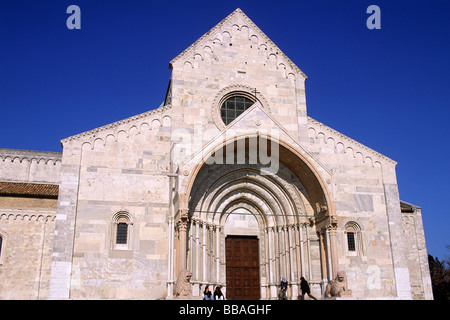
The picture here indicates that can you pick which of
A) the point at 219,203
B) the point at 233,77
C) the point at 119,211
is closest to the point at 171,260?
the point at 119,211

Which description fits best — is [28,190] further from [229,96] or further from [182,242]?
[229,96]

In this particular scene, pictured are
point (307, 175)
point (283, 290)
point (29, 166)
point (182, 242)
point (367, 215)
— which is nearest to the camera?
point (182, 242)

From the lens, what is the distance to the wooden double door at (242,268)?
67.5 feet

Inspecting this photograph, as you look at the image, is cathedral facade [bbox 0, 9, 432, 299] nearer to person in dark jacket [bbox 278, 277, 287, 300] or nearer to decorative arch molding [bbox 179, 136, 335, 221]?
decorative arch molding [bbox 179, 136, 335, 221]

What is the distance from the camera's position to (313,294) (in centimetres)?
1964

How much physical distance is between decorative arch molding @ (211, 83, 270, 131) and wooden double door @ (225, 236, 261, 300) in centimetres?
549

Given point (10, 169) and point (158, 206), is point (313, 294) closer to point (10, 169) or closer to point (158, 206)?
point (158, 206)

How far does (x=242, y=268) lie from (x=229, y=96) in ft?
26.4

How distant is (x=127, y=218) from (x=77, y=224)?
1945 millimetres

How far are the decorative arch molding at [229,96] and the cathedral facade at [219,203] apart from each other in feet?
0.22

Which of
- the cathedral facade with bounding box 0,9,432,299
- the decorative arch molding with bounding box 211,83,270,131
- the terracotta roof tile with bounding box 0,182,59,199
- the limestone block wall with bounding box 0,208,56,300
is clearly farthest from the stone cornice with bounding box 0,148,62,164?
the decorative arch molding with bounding box 211,83,270,131

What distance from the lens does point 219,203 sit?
20.8 metres
